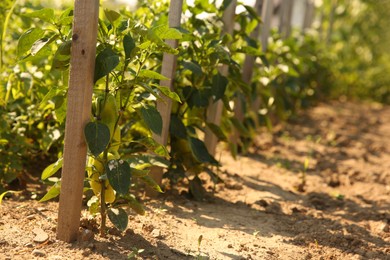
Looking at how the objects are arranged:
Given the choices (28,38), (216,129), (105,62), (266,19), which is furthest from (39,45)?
(266,19)

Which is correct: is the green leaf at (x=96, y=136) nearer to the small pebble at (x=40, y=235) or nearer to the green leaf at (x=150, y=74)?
the green leaf at (x=150, y=74)

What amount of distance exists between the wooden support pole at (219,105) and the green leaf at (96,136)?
1311 millimetres

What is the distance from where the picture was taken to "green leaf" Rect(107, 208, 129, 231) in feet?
8.86

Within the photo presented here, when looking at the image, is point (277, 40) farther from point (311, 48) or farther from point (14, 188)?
point (14, 188)

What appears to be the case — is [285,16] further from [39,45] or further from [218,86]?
[39,45]

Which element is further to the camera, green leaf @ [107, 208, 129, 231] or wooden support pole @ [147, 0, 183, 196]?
wooden support pole @ [147, 0, 183, 196]

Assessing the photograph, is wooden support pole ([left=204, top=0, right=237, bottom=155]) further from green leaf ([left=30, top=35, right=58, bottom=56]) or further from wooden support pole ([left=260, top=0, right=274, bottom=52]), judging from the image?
green leaf ([left=30, top=35, right=58, bottom=56])

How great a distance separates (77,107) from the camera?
99.3 inches

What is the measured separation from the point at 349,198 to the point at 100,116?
212cm

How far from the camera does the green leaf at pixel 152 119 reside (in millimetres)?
2670

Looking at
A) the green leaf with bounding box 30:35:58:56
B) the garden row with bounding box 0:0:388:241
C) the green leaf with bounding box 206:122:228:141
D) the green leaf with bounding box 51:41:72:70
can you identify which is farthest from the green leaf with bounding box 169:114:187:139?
the green leaf with bounding box 30:35:58:56

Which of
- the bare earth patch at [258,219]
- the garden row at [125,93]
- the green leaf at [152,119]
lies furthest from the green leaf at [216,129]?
the green leaf at [152,119]

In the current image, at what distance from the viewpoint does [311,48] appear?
22.1ft

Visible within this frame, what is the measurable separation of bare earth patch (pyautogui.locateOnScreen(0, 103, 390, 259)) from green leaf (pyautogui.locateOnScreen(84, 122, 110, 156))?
0.44 m
